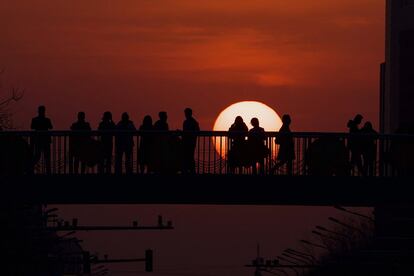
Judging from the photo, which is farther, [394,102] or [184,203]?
[394,102]

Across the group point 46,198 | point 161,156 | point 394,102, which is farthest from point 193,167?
point 394,102

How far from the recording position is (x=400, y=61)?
2844 inches

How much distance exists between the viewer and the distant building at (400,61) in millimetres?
71938

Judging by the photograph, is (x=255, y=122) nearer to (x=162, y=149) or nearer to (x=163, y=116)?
(x=163, y=116)

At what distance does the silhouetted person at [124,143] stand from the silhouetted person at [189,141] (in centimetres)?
126

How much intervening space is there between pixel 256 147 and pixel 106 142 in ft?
11.4

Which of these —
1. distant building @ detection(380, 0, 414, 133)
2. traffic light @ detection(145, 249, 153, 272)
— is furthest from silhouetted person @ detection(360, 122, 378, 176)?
traffic light @ detection(145, 249, 153, 272)

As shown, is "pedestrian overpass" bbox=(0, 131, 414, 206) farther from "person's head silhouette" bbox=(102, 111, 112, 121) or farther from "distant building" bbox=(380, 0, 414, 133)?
"distant building" bbox=(380, 0, 414, 133)

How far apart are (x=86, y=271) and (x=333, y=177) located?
33746 mm

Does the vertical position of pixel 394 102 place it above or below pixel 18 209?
above

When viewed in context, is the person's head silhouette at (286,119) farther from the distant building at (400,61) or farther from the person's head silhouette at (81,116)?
the distant building at (400,61)

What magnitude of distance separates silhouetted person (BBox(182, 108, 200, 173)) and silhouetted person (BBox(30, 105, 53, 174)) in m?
3.17

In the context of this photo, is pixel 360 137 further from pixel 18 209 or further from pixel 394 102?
pixel 394 102

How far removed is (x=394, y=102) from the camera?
7344 cm
